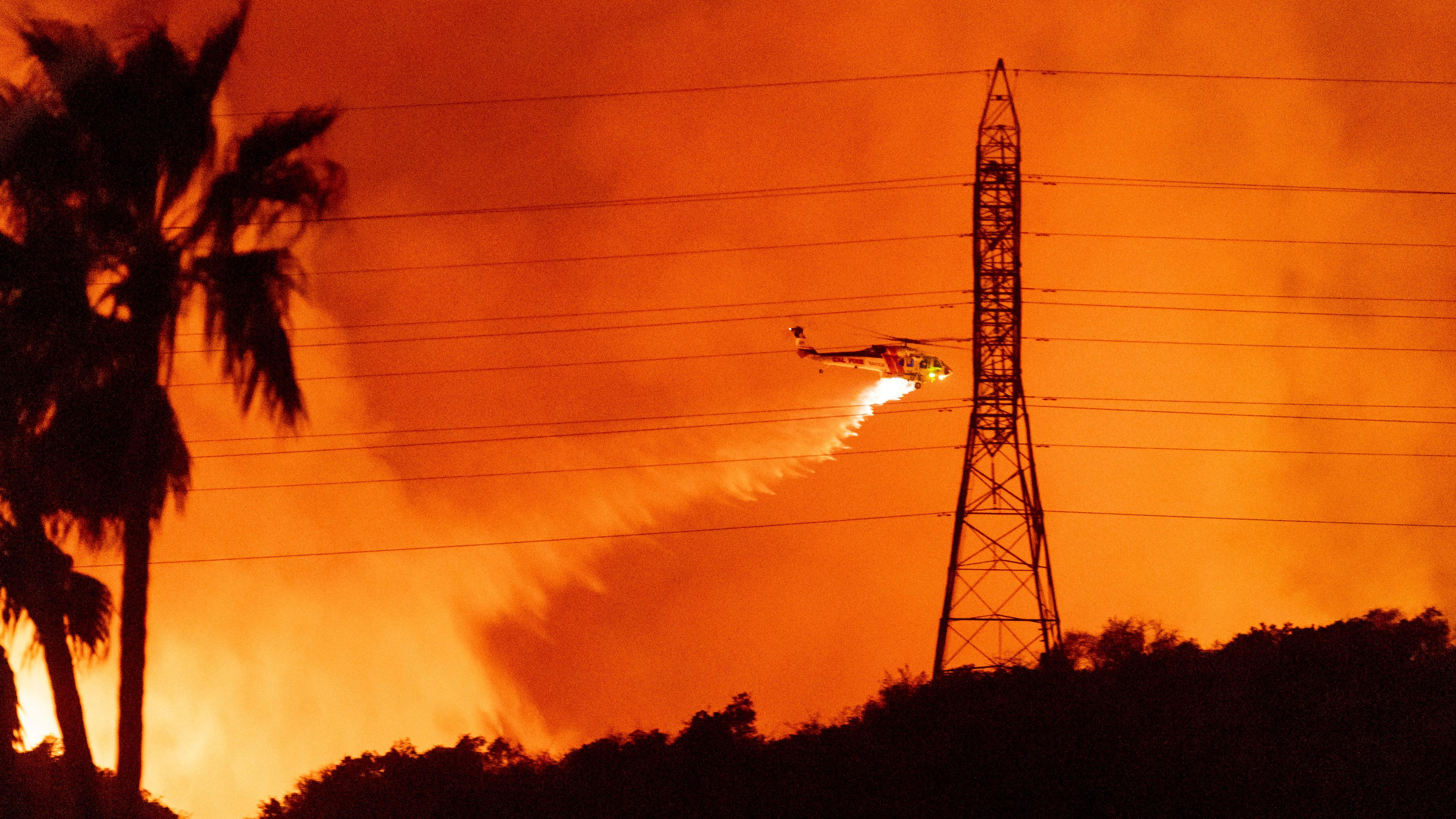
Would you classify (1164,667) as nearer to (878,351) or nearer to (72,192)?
(878,351)

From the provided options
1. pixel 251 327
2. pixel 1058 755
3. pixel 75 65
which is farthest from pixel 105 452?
pixel 1058 755

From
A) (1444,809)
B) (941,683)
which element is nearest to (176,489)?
(941,683)

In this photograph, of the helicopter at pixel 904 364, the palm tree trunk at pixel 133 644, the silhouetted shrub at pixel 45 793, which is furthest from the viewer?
the helicopter at pixel 904 364

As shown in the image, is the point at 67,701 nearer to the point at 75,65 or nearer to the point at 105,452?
the point at 105,452

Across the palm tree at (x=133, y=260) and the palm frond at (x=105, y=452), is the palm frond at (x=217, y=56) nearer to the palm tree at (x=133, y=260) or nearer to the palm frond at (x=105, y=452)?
the palm tree at (x=133, y=260)

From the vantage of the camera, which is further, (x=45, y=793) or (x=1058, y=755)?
(x=45, y=793)

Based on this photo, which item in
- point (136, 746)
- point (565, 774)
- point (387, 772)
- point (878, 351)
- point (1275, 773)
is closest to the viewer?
point (136, 746)

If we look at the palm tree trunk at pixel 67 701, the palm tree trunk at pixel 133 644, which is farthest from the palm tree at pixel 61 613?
the palm tree trunk at pixel 133 644
